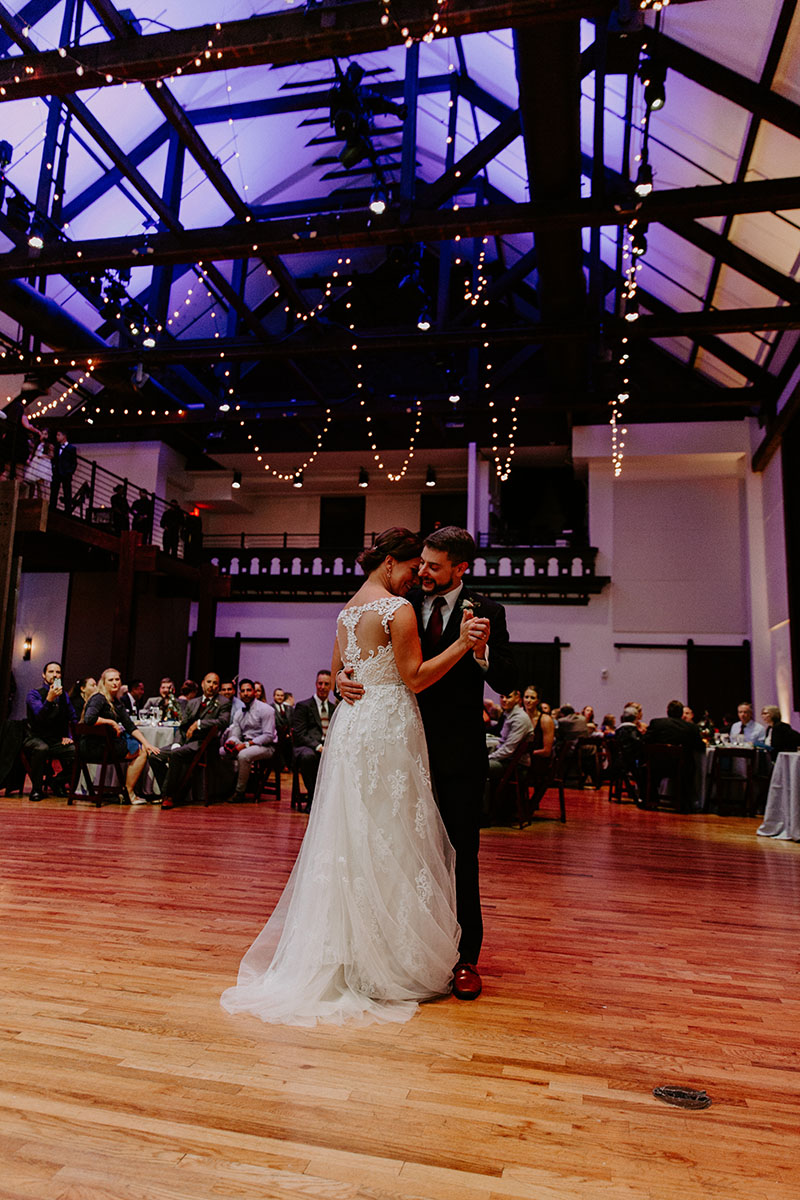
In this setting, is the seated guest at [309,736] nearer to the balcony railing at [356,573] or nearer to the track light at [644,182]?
the track light at [644,182]

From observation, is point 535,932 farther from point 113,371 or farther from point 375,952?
point 113,371

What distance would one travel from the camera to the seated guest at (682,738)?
8.90 m

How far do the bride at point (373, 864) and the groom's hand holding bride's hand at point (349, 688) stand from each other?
2 cm

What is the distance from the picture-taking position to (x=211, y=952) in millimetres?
2965

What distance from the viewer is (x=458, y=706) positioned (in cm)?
280

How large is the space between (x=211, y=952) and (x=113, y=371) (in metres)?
12.5

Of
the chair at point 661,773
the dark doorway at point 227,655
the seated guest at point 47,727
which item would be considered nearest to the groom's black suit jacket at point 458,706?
the seated guest at point 47,727

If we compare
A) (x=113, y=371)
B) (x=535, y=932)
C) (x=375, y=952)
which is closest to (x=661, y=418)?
(x=113, y=371)

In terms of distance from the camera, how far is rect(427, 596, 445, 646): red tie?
281 centimetres

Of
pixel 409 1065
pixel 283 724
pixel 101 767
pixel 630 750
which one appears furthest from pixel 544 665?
pixel 409 1065

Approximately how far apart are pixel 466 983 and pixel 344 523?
17514 mm

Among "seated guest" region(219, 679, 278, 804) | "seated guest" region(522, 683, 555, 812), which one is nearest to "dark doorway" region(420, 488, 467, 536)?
"seated guest" region(219, 679, 278, 804)

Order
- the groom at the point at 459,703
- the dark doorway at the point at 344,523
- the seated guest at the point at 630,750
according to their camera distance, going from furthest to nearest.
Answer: the dark doorway at the point at 344,523, the seated guest at the point at 630,750, the groom at the point at 459,703

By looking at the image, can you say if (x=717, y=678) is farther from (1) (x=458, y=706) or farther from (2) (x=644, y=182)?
(1) (x=458, y=706)
